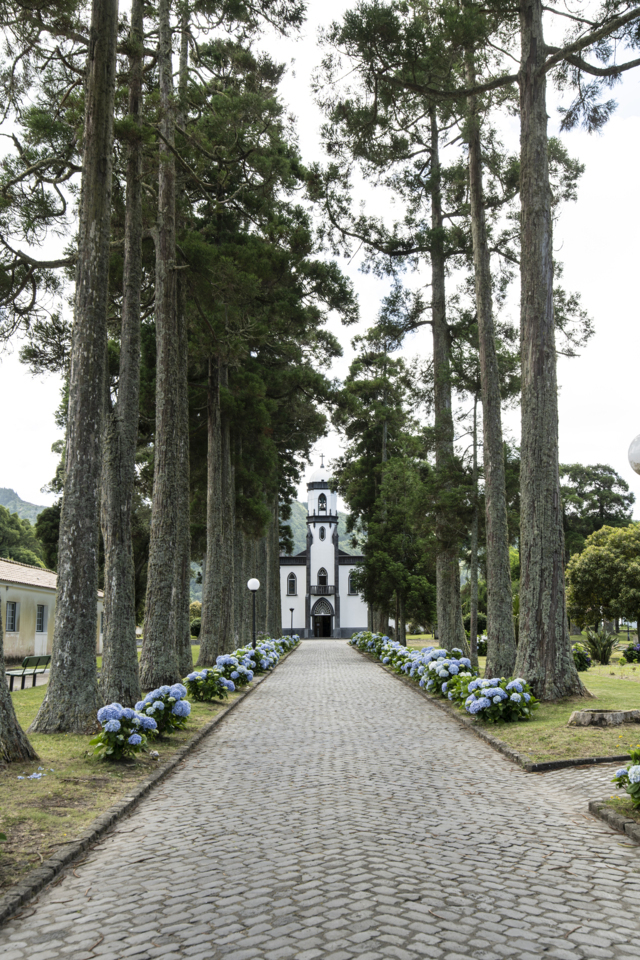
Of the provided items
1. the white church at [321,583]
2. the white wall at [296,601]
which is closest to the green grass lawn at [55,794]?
the white church at [321,583]

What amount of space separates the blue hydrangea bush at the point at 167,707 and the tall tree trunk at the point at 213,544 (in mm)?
8924

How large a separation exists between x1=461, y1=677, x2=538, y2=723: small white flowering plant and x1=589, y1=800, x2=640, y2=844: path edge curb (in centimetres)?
377

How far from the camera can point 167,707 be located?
8.53 m

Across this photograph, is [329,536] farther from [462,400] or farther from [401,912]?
[401,912]

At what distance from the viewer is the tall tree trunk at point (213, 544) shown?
690 inches

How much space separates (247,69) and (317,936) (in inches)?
534

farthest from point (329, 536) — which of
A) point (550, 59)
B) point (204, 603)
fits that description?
point (550, 59)

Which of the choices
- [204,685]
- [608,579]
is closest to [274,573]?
[608,579]

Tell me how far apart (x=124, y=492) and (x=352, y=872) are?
21.9ft

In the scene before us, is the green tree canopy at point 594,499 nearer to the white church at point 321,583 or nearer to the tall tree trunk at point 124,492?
the white church at point 321,583

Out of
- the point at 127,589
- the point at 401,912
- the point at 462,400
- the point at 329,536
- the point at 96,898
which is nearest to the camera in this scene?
the point at 401,912

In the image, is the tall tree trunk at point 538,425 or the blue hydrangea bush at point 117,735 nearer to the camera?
the blue hydrangea bush at point 117,735

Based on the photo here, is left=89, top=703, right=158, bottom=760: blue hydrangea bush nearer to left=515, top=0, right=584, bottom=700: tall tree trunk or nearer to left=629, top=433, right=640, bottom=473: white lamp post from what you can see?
left=629, top=433, right=640, bottom=473: white lamp post

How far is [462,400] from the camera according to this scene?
17.2m
